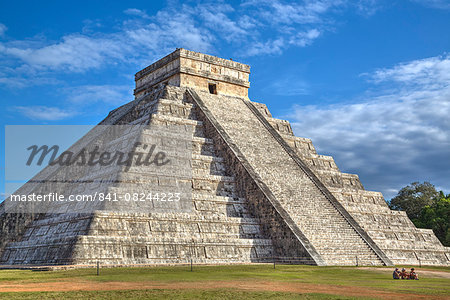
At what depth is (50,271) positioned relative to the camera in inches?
570

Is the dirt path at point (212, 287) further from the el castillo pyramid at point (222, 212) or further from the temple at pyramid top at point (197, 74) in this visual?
the temple at pyramid top at point (197, 74)

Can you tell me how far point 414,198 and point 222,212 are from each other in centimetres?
2736

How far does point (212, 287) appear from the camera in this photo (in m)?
11.2

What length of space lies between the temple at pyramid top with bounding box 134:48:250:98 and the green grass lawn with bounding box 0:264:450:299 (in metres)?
15.1

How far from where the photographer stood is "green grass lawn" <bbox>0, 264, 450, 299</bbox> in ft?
32.8

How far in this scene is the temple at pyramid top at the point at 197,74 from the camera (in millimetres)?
29297

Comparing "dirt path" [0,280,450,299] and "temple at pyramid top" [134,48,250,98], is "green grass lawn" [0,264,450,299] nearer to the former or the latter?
"dirt path" [0,280,450,299]

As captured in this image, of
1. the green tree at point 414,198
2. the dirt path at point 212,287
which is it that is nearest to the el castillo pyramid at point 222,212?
the dirt path at point 212,287

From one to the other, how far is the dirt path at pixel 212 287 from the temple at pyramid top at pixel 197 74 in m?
18.3

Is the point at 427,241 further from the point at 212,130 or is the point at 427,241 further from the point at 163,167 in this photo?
the point at 163,167

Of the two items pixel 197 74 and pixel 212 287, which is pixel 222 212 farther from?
pixel 197 74

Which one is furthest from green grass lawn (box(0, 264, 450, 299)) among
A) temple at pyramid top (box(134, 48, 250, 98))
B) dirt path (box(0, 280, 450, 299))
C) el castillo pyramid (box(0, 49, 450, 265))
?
temple at pyramid top (box(134, 48, 250, 98))

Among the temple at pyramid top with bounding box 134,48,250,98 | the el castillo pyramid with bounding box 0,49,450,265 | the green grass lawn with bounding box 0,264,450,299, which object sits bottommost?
the green grass lawn with bounding box 0,264,450,299

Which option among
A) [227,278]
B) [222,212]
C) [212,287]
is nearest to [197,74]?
[222,212]
